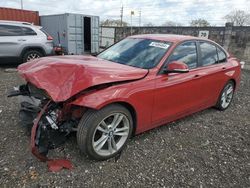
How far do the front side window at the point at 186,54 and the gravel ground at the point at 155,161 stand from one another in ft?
3.74

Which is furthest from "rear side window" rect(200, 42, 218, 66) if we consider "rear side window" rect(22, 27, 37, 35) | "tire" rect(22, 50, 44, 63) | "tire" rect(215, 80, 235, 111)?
"rear side window" rect(22, 27, 37, 35)

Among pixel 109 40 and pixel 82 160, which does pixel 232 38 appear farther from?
pixel 82 160

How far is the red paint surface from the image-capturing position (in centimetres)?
270

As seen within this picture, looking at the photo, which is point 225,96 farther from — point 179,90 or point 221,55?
point 179,90

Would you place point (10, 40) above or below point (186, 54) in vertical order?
below

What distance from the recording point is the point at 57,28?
1290 centimetres

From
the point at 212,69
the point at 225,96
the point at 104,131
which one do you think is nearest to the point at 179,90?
the point at 212,69

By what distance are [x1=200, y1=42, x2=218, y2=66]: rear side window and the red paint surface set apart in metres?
0.12

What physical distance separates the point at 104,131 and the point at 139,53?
143 cm

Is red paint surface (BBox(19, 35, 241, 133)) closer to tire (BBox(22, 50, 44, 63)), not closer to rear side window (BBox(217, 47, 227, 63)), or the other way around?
rear side window (BBox(217, 47, 227, 63))

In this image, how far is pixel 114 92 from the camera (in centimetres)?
283

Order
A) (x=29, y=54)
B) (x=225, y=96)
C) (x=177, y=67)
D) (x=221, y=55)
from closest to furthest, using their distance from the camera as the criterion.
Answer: (x=177, y=67) < (x=221, y=55) < (x=225, y=96) < (x=29, y=54)

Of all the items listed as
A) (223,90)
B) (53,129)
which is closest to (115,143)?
(53,129)

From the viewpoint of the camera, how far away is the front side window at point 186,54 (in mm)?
3686
